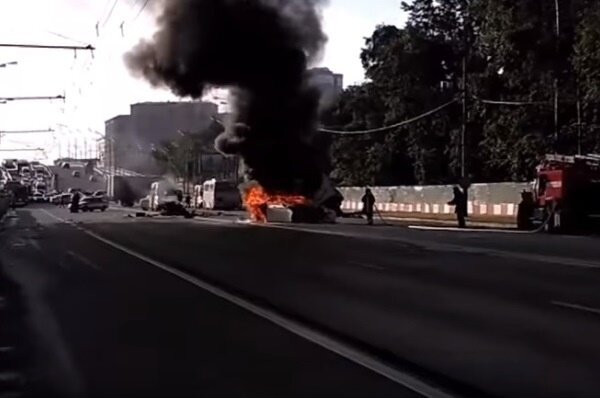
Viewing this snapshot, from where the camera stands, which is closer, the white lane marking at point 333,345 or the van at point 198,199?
the white lane marking at point 333,345

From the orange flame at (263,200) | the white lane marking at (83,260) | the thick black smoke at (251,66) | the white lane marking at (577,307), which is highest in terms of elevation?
the thick black smoke at (251,66)

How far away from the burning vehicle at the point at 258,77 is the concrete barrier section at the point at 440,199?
336 inches

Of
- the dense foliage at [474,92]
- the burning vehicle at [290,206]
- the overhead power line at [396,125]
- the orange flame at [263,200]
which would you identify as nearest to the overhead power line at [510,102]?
the dense foliage at [474,92]

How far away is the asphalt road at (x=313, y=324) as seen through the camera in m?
9.41

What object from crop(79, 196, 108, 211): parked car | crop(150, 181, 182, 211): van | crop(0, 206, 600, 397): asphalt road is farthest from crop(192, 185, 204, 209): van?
crop(0, 206, 600, 397): asphalt road

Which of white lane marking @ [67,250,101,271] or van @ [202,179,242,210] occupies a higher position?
van @ [202,179,242,210]

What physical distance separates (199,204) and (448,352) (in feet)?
278

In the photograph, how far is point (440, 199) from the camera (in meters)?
61.8

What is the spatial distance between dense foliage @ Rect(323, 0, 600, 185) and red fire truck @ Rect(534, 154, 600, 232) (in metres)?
9.24

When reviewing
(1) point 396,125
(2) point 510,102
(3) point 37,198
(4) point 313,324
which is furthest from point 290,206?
(3) point 37,198

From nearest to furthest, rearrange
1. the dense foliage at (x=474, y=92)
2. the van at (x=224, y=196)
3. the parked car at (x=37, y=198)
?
the dense foliage at (x=474, y=92) → the van at (x=224, y=196) → the parked car at (x=37, y=198)

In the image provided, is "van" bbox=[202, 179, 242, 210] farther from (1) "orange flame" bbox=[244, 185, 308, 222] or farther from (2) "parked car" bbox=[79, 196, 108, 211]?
(1) "orange flame" bbox=[244, 185, 308, 222]

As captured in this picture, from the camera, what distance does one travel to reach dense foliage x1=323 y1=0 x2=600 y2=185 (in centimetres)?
6103

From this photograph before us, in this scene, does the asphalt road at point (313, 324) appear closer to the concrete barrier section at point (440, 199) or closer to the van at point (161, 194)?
the concrete barrier section at point (440, 199)
